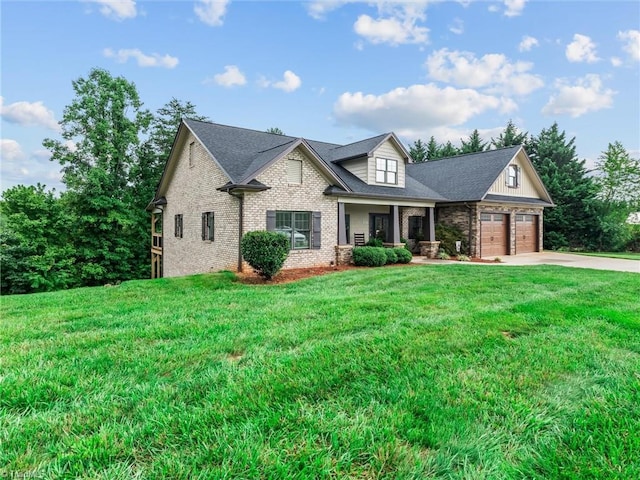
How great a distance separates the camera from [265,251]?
32.0 feet

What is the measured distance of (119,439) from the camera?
219cm

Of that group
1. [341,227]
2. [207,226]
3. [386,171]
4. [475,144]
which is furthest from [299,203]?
[475,144]

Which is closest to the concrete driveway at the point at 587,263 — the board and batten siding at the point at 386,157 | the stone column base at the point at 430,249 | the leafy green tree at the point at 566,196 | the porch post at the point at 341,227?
the stone column base at the point at 430,249

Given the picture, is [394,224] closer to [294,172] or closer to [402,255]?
[402,255]

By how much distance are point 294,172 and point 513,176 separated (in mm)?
14147

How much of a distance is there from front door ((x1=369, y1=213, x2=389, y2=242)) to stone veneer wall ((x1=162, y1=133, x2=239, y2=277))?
8.04 m

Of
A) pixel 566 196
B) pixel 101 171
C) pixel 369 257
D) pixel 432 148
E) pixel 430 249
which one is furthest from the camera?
pixel 432 148

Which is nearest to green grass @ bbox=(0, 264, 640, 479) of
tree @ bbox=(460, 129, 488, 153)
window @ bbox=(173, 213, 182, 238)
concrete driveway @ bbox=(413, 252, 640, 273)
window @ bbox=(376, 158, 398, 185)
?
concrete driveway @ bbox=(413, 252, 640, 273)

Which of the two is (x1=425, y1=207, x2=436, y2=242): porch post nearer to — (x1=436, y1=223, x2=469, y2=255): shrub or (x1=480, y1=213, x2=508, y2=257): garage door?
(x1=436, y1=223, x2=469, y2=255): shrub

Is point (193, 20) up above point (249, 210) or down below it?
above

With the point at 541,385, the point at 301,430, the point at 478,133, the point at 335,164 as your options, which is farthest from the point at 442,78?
the point at 478,133

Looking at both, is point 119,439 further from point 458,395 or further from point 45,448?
point 458,395

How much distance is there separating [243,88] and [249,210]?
9.76m

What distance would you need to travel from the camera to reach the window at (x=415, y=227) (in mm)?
19000
